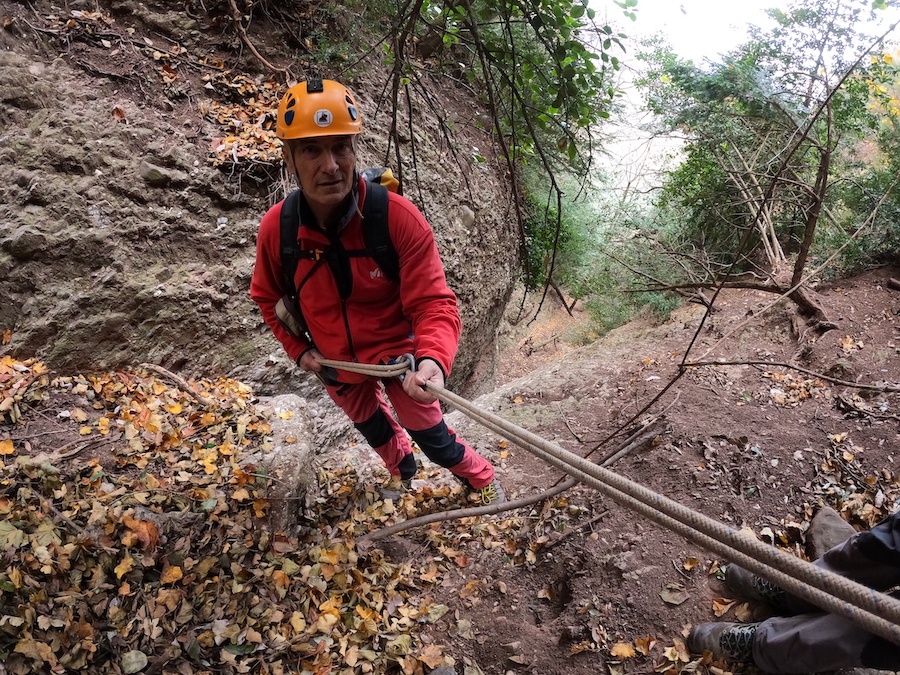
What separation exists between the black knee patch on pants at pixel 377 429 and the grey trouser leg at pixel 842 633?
2165 millimetres

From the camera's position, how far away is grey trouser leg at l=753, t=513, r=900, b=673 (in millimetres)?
1643

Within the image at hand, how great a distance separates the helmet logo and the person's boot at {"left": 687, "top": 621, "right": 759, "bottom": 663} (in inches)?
110

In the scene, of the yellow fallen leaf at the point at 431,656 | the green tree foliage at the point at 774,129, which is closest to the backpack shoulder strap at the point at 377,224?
the yellow fallen leaf at the point at 431,656

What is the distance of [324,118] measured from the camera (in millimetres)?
2035

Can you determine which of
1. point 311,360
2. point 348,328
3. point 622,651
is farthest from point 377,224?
point 622,651

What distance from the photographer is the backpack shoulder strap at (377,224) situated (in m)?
2.21

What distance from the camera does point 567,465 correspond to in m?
1.45

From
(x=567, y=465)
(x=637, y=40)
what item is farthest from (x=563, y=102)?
(x=637, y=40)

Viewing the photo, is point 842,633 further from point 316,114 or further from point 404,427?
point 316,114

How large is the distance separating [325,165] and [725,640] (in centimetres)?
269

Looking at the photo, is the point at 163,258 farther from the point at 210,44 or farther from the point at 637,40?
the point at 637,40

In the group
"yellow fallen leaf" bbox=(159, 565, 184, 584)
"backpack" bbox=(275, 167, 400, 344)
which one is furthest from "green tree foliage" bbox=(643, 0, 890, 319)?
"yellow fallen leaf" bbox=(159, 565, 184, 584)

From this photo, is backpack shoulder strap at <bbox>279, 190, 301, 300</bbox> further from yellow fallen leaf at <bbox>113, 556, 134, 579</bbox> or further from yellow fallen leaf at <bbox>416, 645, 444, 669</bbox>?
yellow fallen leaf at <bbox>416, 645, 444, 669</bbox>

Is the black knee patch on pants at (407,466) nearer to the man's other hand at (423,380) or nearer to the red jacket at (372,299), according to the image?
the red jacket at (372,299)
